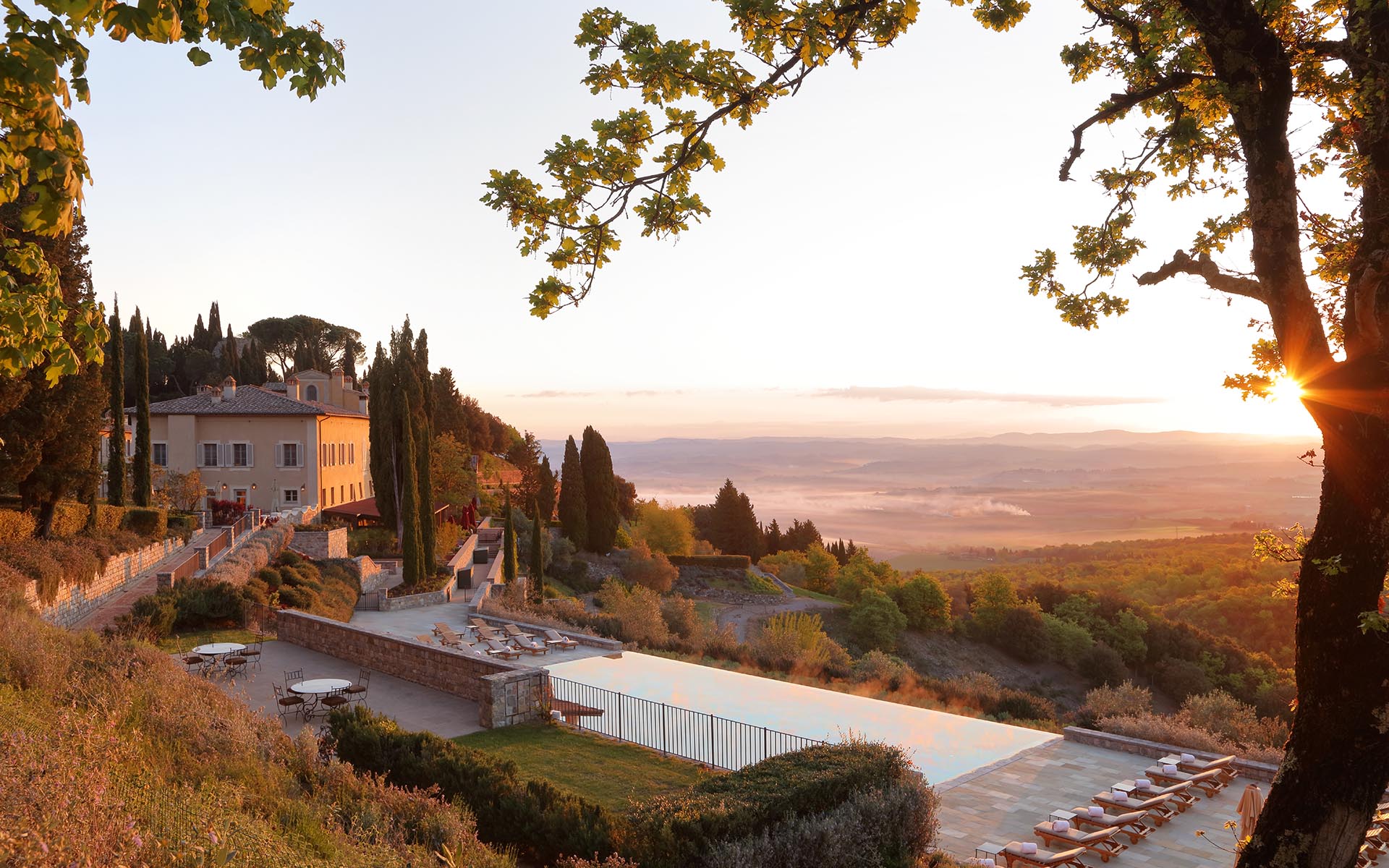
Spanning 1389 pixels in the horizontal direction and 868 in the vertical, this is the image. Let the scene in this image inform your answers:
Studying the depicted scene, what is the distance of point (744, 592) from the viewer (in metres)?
52.7

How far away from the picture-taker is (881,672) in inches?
946

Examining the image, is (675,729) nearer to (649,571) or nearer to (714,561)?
(649,571)

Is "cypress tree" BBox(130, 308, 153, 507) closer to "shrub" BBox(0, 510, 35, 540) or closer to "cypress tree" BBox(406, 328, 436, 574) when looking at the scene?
"cypress tree" BBox(406, 328, 436, 574)

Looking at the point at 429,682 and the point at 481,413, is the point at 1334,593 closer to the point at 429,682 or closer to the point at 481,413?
the point at 429,682

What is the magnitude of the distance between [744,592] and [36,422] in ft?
126

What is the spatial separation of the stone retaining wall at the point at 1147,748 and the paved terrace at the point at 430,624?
37.3 ft

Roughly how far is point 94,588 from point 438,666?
11.1m

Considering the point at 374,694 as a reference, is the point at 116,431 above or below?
above

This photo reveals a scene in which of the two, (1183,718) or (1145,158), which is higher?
(1145,158)

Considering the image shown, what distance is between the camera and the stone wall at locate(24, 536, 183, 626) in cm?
1816

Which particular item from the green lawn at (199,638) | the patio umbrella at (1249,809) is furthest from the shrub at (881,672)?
the green lawn at (199,638)

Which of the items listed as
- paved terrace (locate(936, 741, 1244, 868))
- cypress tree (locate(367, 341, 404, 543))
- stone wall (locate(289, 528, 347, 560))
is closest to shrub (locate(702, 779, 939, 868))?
paved terrace (locate(936, 741, 1244, 868))

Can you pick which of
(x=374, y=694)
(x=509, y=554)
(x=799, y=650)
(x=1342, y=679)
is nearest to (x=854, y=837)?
(x=1342, y=679)

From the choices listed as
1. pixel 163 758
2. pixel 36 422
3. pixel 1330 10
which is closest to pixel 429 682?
pixel 163 758
